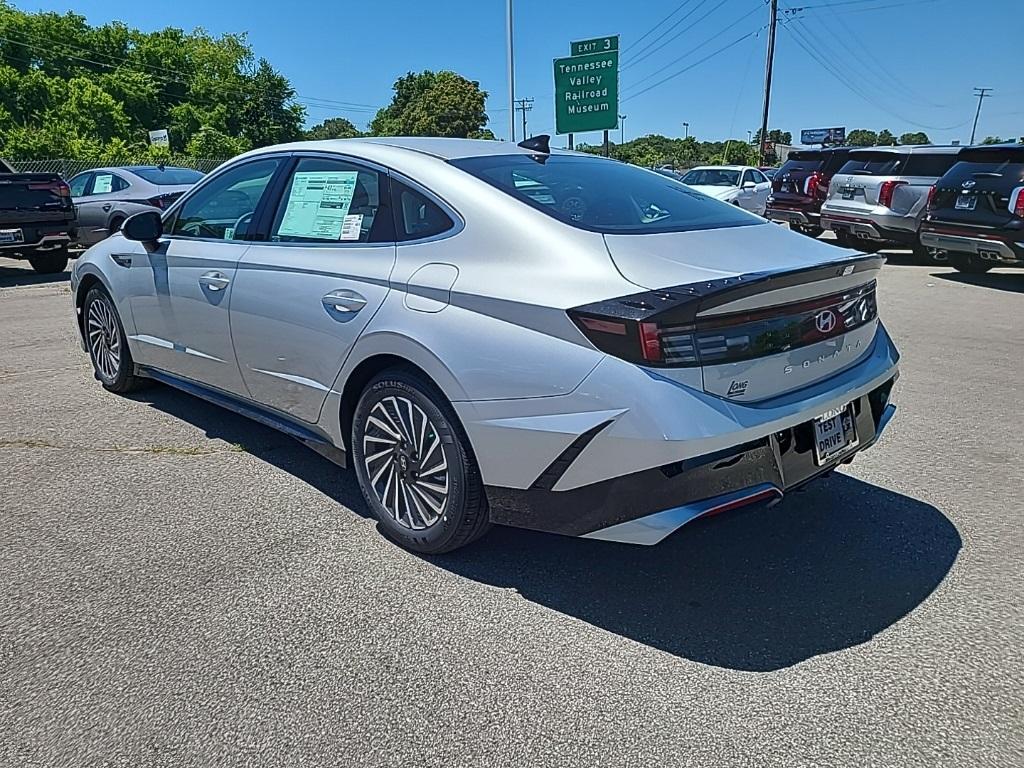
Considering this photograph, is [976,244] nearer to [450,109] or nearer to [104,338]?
[104,338]

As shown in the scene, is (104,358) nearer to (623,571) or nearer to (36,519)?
(36,519)

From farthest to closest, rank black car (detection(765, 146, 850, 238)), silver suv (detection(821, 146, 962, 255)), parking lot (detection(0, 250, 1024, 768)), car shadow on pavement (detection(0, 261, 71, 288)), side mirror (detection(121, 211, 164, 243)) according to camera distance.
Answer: black car (detection(765, 146, 850, 238))
silver suv (detection(821, 146, 962, 255))
car shadow on pavement (detection(0, 261, 71, 288))
side mirror (detection(121, 211, 164, 243))
parking lot (detection(0, 250, 1024, 768))

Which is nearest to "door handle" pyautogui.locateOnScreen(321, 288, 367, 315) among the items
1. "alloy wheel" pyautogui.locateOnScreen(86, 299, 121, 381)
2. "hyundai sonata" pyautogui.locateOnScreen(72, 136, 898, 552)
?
"hyundai sonata" pyautogui.locateOnScreen(72, 136, 898, 552)

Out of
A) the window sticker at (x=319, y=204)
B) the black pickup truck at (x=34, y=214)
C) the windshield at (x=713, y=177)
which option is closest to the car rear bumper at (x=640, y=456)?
the window sticker at (x=319, y=204)

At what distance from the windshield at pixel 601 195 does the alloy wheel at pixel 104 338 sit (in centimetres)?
305

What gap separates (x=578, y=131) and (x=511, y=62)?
9.58 ft

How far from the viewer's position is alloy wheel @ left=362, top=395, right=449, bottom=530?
10.0 ft

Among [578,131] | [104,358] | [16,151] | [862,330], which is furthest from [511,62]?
[16,151]

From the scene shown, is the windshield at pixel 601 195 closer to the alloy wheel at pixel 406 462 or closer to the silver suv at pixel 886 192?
the alloy wheel at pixel 406 462

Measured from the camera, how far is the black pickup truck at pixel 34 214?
35.1 ft

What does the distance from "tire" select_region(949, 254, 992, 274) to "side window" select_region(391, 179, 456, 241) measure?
9.45 metres

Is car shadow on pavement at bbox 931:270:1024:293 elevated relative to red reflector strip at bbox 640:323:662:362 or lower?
lower

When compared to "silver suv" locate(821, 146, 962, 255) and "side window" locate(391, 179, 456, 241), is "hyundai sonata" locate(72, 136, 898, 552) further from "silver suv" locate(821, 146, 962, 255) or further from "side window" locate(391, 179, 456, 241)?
"silver suv" locate(821, 146, 962, 255)

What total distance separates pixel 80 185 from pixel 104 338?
10.4m
